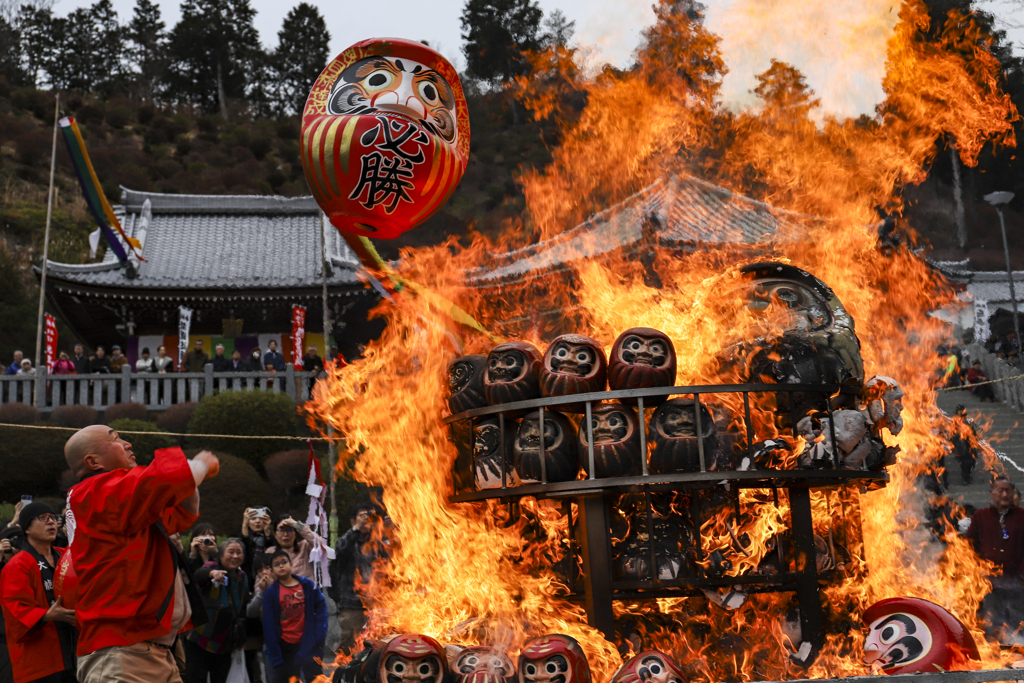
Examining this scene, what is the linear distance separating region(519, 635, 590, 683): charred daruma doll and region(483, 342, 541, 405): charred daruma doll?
1275mm

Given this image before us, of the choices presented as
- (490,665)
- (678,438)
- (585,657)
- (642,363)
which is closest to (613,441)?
(678,438)

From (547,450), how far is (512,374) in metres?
0.50

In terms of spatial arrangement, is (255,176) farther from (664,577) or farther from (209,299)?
(664,577)

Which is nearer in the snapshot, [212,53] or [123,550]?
[123,550]

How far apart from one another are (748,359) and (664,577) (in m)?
1.25

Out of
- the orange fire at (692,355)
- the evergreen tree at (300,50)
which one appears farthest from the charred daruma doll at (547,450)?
the evergreen tree at (300,50)

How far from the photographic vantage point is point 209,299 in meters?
20.9

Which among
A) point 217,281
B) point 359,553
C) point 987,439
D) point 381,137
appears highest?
point 217,281

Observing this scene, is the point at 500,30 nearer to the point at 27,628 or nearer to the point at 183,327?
the point at 183,327

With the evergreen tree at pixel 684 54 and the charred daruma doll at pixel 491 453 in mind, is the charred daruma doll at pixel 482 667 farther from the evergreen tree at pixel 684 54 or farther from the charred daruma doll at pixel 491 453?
the evergreen tree at pixel 684 54

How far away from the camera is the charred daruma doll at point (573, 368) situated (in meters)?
4.43

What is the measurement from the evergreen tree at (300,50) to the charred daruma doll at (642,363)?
5124cm

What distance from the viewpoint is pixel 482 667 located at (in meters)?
4.11

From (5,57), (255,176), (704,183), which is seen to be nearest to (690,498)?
(704,183)
